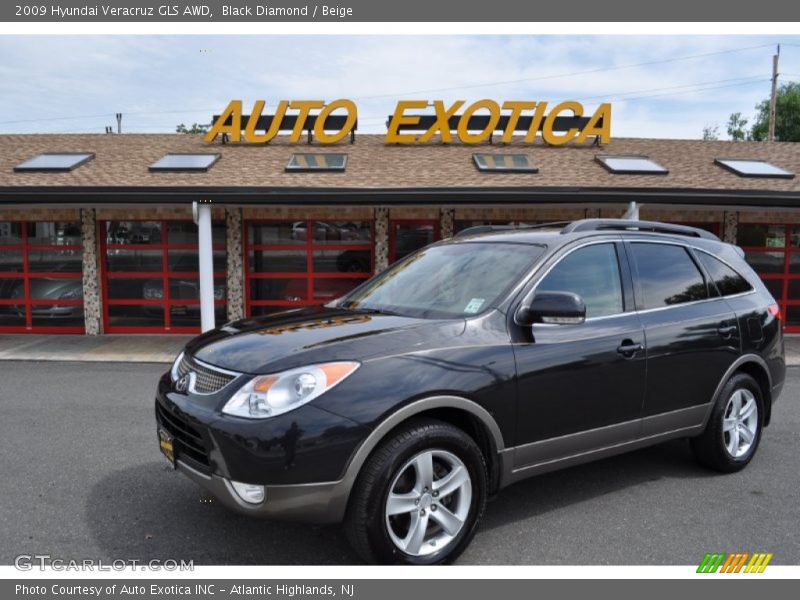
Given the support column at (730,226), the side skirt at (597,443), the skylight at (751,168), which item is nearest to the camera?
the side skirt at (597,443)

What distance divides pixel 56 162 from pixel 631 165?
12.1 metres

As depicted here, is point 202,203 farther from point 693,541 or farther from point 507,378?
point 693,541

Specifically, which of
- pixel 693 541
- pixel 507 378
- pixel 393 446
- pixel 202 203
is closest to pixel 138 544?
pixel 393 446

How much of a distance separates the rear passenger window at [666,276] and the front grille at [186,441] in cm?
287

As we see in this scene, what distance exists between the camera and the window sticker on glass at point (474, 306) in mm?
3576

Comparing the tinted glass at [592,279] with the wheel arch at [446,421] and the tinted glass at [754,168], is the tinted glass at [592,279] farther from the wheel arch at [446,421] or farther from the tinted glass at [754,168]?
the tinted glass at [754,168]

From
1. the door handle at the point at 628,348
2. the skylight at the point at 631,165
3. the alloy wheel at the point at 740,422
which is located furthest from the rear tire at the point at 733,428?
the skylight at the point at 631,165

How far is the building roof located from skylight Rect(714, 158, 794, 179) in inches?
7.5

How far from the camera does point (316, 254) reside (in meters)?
12.9

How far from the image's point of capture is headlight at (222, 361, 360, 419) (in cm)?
290

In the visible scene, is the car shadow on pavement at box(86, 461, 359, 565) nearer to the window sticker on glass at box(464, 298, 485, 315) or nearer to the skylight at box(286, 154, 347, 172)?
the window sticker on glass at box(464, 298, 485, 315)

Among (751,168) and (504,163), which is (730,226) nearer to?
(751,168)

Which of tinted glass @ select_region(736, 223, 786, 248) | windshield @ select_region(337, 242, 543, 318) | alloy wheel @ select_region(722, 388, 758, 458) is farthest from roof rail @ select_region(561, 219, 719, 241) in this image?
tinted glass @ select_region(736, 223, 786, 248)

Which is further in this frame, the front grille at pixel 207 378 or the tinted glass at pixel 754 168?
the tinted glass at pixel 754 168
